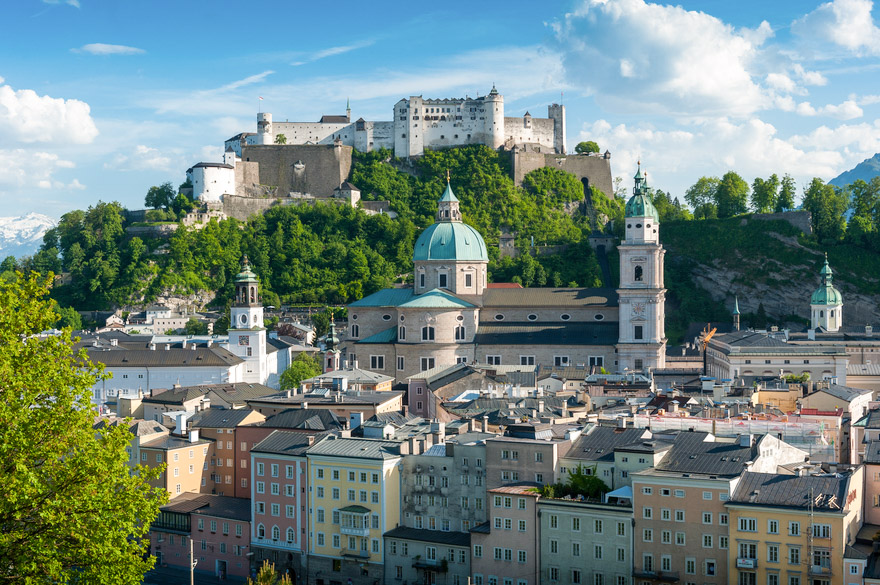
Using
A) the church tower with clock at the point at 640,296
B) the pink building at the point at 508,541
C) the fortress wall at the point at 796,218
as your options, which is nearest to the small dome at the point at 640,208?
the church tower with clock at the point at 640,296

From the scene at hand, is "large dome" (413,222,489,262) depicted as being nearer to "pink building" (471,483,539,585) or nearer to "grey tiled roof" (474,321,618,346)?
"grey tiled roof" (474,321,618,346)

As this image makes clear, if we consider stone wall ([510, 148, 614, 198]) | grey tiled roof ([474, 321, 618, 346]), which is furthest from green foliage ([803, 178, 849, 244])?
grey tiled roof ([474, 321, 618, 346])

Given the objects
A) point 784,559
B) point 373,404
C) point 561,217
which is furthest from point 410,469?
point 561,217

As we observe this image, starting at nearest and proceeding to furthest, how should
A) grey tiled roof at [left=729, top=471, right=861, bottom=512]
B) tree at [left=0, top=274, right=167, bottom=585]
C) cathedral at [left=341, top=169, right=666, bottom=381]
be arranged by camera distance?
tree at [left=0, top=274, right=167, bottom=585] → grey tiled roof at [left=729, top=471, right=861, bottom=512] → cathedral at [left=341, top=169, right=666, bottom=381]

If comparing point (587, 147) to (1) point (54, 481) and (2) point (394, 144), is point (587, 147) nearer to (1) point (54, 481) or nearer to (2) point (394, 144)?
(2) point (394, 144)

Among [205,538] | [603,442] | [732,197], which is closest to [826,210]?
[732,197]

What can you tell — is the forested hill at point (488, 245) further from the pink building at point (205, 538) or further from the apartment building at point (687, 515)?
the apartment building at point (687, 515)
